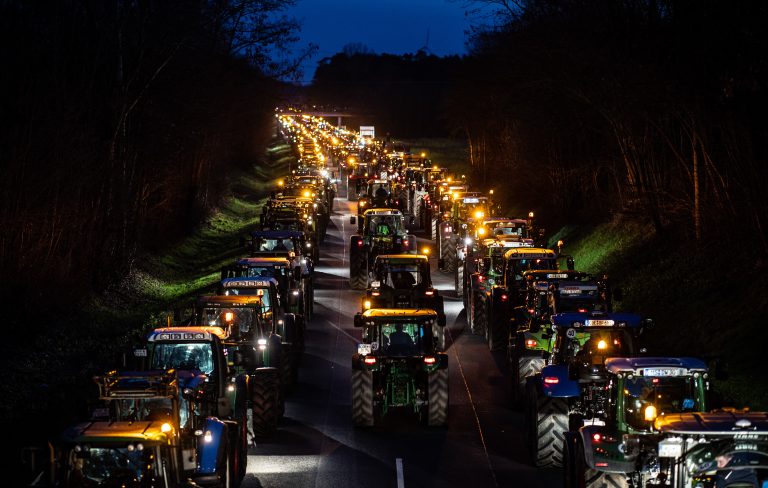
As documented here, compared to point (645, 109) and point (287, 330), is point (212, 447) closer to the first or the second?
point (287, 330)

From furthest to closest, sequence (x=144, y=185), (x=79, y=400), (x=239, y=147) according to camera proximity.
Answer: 1. (x=239, y=147)
2. (x=144, y=185)
3. (x=79, y=400)

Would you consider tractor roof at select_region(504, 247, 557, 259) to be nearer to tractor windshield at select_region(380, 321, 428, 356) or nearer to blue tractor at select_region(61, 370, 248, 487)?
tractor windshield at select_region(380, 321, 428, 356)

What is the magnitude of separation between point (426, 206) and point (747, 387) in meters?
34.4

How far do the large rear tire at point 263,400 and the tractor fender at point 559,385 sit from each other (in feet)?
15.7

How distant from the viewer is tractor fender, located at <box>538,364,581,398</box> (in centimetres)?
1694

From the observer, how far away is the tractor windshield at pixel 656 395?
1343cm

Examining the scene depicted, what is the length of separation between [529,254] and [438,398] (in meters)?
8.51

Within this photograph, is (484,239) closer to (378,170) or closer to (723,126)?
(723,126)

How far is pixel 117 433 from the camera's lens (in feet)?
41.0

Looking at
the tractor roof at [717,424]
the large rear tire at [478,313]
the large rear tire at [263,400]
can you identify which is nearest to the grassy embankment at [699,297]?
the large rear tire at [478,313]

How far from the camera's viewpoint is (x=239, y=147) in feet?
329

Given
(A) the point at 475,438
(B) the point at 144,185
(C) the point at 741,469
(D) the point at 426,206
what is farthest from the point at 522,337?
(D) the point at 426,206

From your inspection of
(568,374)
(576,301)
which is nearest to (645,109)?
(576,301)

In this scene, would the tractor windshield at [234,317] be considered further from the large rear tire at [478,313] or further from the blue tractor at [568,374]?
the large rear tire at [478,313]
